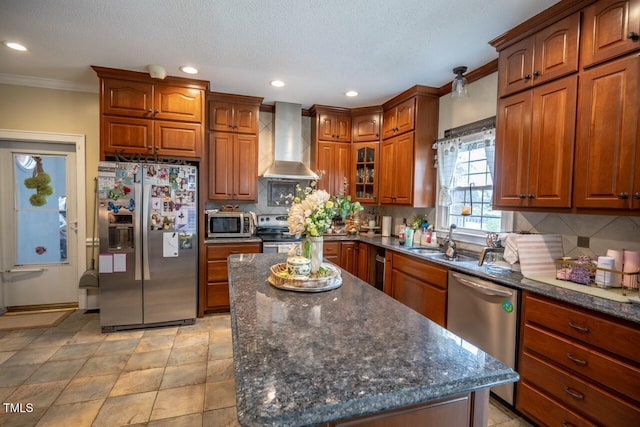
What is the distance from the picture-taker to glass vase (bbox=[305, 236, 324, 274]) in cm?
168

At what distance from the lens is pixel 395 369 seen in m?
0.87

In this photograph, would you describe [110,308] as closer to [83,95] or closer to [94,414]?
[94,414]

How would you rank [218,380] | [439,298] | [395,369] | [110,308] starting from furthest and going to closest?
[110,308]
[439,298]
[218,380]
[395,369]

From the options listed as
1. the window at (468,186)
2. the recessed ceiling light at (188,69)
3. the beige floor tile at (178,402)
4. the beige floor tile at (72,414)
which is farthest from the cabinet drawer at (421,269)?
the recessed ceiling light at (188,69)

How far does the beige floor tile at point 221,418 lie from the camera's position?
1.86 meters

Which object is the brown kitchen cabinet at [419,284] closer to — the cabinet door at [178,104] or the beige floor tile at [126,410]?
the beige floor tile at [126,410]

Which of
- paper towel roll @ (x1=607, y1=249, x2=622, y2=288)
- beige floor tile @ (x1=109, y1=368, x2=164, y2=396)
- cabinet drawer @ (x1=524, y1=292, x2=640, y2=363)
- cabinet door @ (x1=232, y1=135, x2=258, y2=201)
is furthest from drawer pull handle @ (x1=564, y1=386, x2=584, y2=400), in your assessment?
cabinet door @ (x1=232, y1=135, x2=258, y2=201)

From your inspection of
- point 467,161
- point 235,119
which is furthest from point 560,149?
point 235,119

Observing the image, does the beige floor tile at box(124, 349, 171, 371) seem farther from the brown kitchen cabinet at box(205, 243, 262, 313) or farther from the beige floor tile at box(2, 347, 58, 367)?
the brown kitchen cabinet at box(205, 243, 262, 313)

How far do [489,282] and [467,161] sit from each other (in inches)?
58.6

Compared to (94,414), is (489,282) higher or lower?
higher

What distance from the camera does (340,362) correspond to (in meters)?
0.90

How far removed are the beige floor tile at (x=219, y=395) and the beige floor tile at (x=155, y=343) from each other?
33.7 inches

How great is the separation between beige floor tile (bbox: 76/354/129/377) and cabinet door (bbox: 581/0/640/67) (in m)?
3.93
